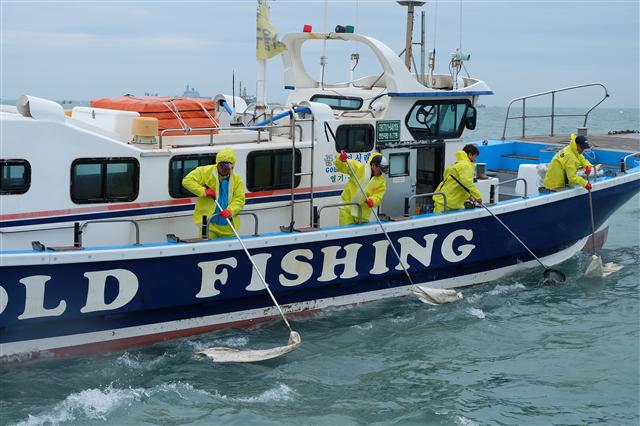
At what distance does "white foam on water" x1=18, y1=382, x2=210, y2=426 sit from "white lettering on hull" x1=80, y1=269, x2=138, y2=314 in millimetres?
844

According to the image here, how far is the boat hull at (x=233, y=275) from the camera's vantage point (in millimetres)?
8336

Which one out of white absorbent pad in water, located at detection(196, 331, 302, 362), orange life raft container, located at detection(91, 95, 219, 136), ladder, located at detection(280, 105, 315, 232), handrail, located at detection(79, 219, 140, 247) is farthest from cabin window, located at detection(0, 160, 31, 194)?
ladder, located at detection(280, 105, 315, 232)

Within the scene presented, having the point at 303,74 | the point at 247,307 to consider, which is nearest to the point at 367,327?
the point at 247,307

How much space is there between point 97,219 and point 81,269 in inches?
33.3

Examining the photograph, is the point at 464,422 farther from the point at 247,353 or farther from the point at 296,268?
the point at 296,268

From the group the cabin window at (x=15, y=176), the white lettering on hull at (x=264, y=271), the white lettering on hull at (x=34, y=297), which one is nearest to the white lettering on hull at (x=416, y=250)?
the white lettering on hull at (x=264, y=271)

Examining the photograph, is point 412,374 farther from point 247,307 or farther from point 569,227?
point 569,227

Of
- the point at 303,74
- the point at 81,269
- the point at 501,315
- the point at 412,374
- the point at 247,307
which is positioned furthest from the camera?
the point at 303,74

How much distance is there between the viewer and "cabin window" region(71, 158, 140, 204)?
889cm

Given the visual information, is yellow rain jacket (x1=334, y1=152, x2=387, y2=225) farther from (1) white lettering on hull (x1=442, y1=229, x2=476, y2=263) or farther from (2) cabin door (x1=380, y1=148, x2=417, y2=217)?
(1) white lettering on hull (x1=442, y1=229, x2=476, y2=263)

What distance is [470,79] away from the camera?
12641 mm

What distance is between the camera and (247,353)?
8.84 m

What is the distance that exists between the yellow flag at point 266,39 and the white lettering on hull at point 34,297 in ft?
14.4

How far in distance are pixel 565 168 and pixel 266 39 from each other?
4824mm
